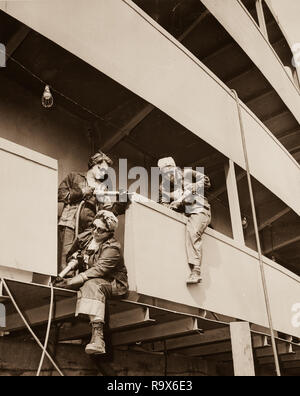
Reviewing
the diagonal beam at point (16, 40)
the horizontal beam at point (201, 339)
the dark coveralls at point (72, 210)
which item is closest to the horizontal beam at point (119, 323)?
the dark coveralls at point (72, 210)

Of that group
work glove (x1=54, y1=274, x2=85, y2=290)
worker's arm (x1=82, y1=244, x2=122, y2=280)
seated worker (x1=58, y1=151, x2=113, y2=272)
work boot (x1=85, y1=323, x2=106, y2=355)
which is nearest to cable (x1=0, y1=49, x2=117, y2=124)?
seated worker (x1=58, y1=151, x2=113, y2=272)

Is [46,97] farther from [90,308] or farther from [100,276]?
[90,308]

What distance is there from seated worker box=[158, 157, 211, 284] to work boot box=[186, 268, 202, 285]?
3 cm

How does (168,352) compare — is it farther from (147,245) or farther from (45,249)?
(45,249)

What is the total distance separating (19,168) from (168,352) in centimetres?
443

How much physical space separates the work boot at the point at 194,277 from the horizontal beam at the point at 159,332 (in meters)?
0.47

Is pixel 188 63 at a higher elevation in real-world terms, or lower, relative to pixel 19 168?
higher

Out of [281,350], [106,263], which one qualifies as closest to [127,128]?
[106,263]

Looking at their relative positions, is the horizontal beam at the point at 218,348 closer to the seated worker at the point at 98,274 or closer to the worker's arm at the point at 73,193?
the seated worker at the point at 98,274

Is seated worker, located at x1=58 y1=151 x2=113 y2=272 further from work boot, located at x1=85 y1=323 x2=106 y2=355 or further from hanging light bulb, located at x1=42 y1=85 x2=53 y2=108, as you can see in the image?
work boot, located at x1=85 y1=323 x2=106 y2=355

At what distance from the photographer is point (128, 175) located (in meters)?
8.63

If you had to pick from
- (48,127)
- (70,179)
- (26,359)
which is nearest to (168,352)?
(26,359)

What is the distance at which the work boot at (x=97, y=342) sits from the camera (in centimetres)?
495

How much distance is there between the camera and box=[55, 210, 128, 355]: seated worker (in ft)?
16.7
